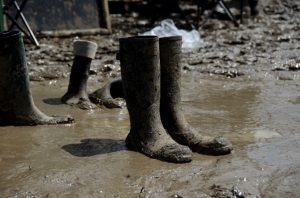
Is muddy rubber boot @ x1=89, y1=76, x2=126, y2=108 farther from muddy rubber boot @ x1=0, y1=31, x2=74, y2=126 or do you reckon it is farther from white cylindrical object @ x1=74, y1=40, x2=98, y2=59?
muddy rubber boot @ x1=0, y1=31, x2=74, y2=126

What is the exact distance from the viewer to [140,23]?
9438mm

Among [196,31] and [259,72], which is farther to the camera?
[196,31]

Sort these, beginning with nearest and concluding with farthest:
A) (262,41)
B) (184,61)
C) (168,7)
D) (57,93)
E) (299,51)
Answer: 1. (57,93)
2. (184,61)
3. (299,51)
4. (262,41)
5. (168,7)

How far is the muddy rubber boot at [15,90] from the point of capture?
3607 mm

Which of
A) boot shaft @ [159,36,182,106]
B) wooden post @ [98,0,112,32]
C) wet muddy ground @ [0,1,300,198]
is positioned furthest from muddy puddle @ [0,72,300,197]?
wooden post @ [98,0,112,32]

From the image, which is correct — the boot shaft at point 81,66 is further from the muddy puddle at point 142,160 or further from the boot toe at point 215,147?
the boot toe at point 215,147

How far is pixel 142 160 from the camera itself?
3.00 m

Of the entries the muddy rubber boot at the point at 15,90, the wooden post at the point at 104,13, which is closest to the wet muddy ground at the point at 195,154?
the muddy rubber boot at the point at 15,90

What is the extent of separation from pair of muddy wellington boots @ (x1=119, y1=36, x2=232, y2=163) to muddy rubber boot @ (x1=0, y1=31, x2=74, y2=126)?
806 millimetres

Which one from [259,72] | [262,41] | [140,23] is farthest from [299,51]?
[140,23]

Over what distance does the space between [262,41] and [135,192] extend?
5968 mm

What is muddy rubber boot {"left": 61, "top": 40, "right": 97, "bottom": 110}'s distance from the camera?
177 inches

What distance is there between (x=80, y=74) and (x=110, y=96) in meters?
0.32

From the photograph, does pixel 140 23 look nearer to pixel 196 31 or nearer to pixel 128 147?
pixel 196 31
